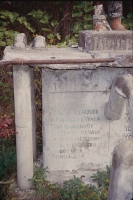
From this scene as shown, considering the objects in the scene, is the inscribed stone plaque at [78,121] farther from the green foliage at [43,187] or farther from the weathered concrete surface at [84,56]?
the weathered concrete surface at [84,56]

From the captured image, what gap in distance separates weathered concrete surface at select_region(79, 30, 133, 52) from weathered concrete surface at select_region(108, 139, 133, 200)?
2.05 metres

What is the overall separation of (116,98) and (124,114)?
2.31ft

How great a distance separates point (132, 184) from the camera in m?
2.09

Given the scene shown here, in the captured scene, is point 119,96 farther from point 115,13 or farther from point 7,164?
point 7,164

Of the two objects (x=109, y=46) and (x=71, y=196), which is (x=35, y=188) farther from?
(x=109, y=46)

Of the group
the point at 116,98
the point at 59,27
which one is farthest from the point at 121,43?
the point at 59,27

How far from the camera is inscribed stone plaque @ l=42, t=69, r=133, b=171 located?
4.14 metres

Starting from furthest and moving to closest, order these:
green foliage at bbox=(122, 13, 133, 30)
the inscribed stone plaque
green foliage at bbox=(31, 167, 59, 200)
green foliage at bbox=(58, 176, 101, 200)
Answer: green foliage at bbox=(122, 13, 133, 30) < the inscribed stone plaque < green foliage at bbox=(31, 167, 59, 200) < green foliage at bbox=(58, 176, 101, 200)

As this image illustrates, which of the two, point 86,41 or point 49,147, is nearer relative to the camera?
point 86,41

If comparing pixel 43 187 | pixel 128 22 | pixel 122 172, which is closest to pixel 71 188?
pixel 43 187

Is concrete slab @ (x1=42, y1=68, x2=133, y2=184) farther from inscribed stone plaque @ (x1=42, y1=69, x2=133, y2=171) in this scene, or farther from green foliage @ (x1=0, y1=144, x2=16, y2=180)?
green foliage @ (x1=0, y1=144, x2=16, y2=180)

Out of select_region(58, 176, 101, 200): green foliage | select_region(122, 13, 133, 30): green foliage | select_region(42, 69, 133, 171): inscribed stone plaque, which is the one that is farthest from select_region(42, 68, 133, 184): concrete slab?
select_region(122, 13, 133, 30): green foliage

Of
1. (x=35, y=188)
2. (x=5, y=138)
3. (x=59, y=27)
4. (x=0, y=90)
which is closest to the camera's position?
(x=35, y=188)

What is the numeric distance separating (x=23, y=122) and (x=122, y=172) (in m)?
2.08
